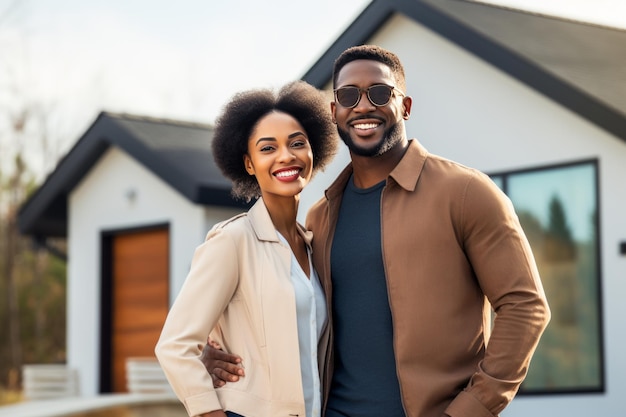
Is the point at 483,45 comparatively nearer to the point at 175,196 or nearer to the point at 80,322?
the point at 175,196

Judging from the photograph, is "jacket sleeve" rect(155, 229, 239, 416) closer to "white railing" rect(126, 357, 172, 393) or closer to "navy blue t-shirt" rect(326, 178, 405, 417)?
"navy blue t-shirt" rect(326, 178, 405, 417)

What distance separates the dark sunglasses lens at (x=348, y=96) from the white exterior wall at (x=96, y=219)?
11.9m

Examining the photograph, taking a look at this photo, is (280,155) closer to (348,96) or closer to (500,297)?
(348,96)

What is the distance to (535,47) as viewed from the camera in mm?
11773

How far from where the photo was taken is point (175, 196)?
1589cm

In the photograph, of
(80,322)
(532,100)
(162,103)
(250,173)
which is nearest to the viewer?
(250,173)

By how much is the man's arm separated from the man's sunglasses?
3.21ft

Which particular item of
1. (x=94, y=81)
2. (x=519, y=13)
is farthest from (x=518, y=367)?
(x=94, y=81)

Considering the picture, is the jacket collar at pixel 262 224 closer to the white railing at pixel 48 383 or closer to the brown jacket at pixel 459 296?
the brown jacket at pixel 459 296

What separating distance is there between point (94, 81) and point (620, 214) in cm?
2555

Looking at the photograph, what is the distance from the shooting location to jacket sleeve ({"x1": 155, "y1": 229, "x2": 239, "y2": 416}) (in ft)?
12.9

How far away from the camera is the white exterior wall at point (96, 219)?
1634 cm

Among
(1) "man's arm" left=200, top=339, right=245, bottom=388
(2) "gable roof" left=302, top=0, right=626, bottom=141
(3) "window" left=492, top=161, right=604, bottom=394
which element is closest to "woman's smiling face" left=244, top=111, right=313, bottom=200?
(1) "man's arm" left=200, top=339, right=245, bottom=388

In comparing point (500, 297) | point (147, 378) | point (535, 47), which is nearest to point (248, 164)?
point (500, 297)
